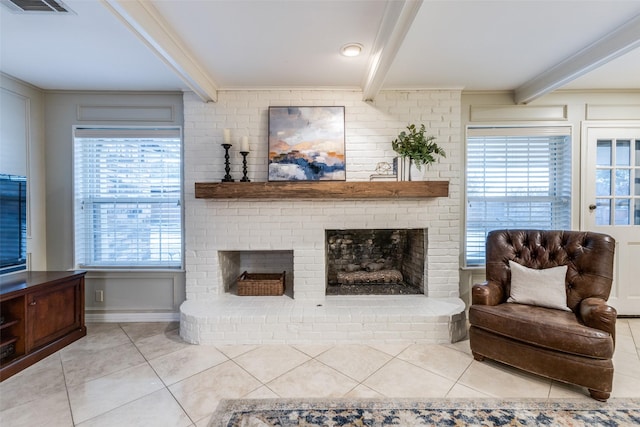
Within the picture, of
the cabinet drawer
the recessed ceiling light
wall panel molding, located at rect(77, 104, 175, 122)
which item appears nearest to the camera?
the recessed ceiling light

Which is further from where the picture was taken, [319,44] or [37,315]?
[37,315]

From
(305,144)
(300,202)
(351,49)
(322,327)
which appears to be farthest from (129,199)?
(351,49)

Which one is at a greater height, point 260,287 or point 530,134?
point 530,134

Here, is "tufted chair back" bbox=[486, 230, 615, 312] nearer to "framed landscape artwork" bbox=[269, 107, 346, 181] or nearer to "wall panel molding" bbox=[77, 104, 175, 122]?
"framed landscape artwork" bbox=[269, 107, 346, 181]

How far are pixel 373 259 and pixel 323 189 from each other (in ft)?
3.55

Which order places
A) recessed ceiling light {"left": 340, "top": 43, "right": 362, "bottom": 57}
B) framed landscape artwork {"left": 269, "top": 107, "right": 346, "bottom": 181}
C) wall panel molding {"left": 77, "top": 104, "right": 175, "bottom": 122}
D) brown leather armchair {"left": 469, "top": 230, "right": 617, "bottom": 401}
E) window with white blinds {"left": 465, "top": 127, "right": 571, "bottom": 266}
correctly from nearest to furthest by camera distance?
1. brown leather armchair {"left": 469, "top": 230, "right": 617, "bottom": 401}
2. recessed ceiling light {"left": 340, "top": 43, "right": 362, "bottom": 57}
3. framed landscape artwork {"left": 269, "top": 107, "right": 346, "bottom": 181}
4. wall panel molding {"left": 77, "top": 104, "right": 175, "bottom": 122}
5. window with white blinds {"left": 465, "top": 127, "right": 571, "bottom": 266}

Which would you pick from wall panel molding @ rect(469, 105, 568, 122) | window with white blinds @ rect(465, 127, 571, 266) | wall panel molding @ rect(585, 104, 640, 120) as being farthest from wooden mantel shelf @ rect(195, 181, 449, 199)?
wall panel molding @ rect(585, 104, 640, 120)

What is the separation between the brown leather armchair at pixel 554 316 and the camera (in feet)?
5.74

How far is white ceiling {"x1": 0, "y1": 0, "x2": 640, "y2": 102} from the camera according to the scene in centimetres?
165

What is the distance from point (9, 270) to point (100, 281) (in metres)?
0.66

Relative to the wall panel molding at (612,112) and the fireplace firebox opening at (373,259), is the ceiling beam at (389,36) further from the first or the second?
the wall panel molding at (612,112)

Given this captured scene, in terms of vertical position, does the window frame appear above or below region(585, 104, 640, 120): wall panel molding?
below

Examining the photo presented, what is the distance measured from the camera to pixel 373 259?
3182mm

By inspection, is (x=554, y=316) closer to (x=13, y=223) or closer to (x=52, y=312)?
(x=52, y=312)
